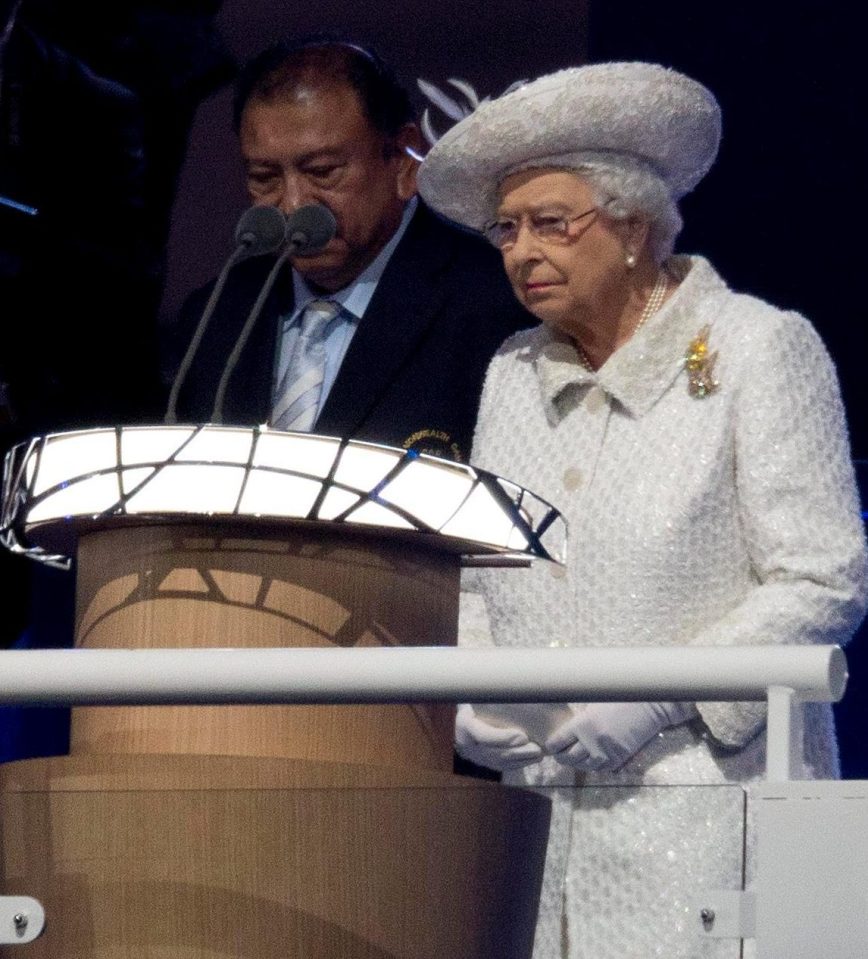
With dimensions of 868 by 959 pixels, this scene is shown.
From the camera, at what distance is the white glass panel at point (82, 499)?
1.34 m

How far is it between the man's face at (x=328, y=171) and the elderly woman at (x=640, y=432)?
21.8 inches

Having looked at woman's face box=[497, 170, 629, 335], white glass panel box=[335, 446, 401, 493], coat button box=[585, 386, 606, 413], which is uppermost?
woman's face box=[497, 170, 629, 335]

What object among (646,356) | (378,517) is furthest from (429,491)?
(646,356)

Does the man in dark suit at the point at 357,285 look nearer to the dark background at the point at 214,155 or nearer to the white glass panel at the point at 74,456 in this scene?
the dark background at the point at 214,155

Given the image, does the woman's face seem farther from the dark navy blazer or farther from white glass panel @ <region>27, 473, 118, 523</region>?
white glass panel @ <region>27, 473, 118, 523</region>

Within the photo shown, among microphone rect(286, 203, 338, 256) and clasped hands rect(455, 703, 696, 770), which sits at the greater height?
microphone rect(286, 203, 338, 256)

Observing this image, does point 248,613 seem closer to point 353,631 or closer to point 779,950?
point 353,631

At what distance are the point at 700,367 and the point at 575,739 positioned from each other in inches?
22.8

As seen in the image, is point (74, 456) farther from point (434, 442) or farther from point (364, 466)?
point (434, 442)

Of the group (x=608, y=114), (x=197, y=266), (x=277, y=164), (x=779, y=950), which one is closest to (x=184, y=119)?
(x=197, y=266)

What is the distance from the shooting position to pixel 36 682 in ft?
4.06

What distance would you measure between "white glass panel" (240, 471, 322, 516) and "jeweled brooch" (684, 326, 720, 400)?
36.6 inches

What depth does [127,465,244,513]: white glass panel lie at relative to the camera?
132cm

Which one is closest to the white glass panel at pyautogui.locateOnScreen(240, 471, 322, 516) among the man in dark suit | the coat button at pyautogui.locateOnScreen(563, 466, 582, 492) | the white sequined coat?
the white sequined coat
